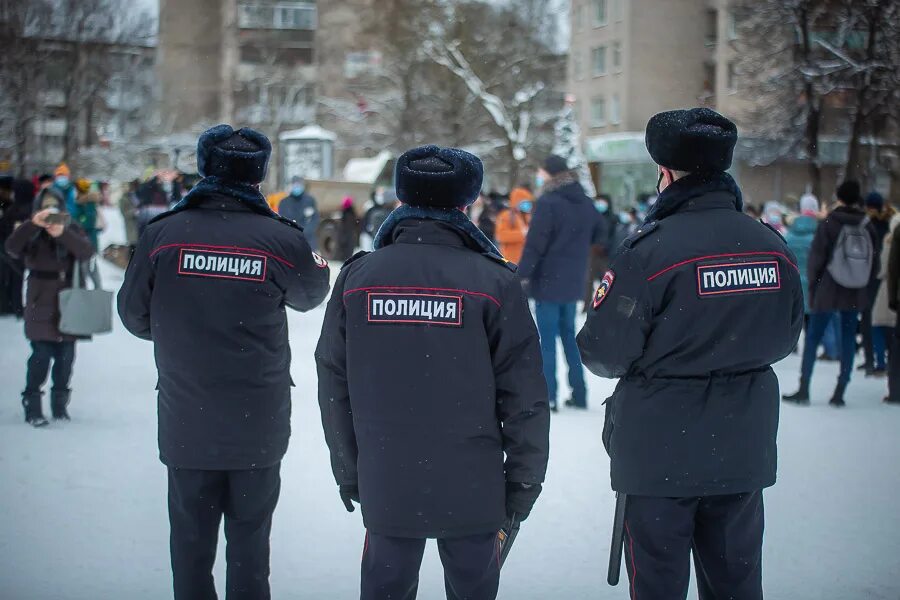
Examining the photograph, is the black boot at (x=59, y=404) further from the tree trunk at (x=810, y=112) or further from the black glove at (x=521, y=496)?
the tree trunk at (x=810, y=112)

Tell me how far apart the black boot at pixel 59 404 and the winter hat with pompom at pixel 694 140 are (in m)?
5.99

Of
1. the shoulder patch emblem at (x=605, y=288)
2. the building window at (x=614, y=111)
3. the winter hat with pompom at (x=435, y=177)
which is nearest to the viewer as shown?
the winter hat with pompom at (x=435, y=177)

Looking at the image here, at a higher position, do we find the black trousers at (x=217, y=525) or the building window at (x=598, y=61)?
the building window at (x=598, y=61)

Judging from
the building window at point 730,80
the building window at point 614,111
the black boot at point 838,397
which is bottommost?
the black boot at point 838,397

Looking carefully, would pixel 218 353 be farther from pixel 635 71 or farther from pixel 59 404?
pixel 635 71

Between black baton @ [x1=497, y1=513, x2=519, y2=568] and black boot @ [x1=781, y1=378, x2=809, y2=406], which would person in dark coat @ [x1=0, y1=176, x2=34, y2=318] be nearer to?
black boot @ [x1=781, y1=378, x2=809, y2=406]

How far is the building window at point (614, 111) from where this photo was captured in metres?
50.2

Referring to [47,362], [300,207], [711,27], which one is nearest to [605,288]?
[47,362]

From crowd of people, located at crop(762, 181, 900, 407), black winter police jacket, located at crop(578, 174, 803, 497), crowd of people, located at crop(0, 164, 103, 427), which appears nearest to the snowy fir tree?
crowd of people, located at crop(762, 181, 900, 407)

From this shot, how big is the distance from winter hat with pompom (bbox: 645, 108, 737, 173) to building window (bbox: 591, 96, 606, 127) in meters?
49.1

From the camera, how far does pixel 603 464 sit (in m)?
6.95

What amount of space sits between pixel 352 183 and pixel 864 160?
47.9ft

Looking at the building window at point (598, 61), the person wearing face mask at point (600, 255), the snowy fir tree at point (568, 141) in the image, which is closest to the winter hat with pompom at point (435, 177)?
the person wearing face mask at point (600, 255)

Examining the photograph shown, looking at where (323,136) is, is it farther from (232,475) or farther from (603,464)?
(232,475)
